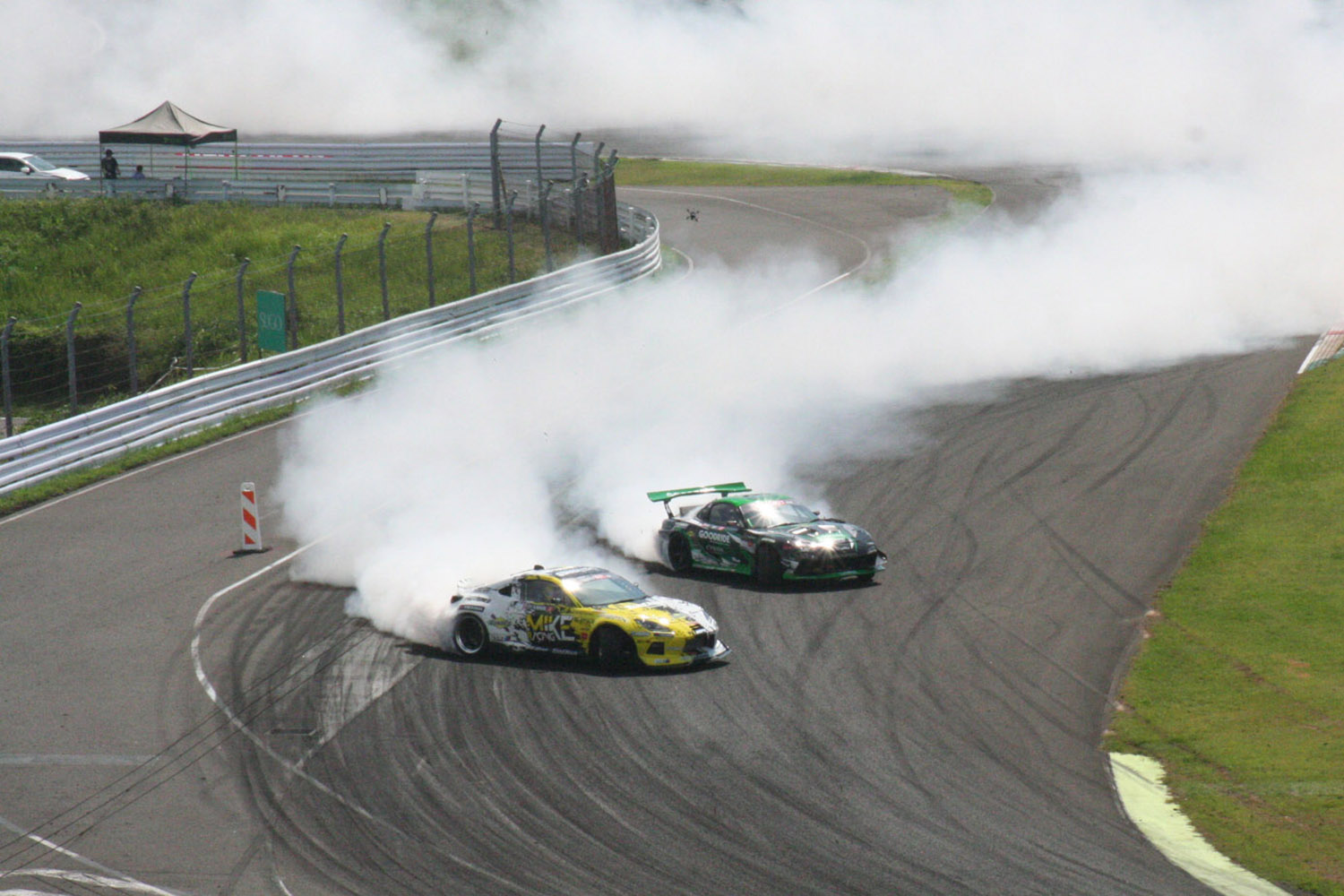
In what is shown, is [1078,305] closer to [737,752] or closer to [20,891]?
[737,752]

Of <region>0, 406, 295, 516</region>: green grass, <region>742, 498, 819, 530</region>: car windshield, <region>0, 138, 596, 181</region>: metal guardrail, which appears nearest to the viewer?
<region>742, 498, 819, 530</region>: car windshield

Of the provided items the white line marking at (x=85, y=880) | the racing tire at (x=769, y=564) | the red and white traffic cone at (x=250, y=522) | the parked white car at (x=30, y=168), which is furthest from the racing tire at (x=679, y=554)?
the parked white car at (x=30, y=168)

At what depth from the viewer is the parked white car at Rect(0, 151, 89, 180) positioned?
2045 inches

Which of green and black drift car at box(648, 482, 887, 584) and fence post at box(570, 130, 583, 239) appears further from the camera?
fence post at box(570, 130, 583, 239)

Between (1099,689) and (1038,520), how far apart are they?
269 inches

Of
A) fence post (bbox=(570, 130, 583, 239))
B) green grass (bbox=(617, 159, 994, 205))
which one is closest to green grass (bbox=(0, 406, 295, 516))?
fence post (bbox=(570, 130, 583, 239))

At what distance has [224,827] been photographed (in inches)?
491

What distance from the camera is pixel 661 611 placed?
16.8m

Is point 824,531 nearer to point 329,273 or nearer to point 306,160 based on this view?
point 329,273

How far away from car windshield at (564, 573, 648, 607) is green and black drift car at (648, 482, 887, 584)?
2.90 meters

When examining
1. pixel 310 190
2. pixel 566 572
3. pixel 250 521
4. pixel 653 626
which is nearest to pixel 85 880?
pixel 653 626

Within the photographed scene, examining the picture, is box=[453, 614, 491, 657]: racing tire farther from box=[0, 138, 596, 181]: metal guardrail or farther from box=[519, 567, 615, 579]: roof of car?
box=[0, 138, 596, 181]: metal guardrail

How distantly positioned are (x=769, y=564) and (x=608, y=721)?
5686 mm

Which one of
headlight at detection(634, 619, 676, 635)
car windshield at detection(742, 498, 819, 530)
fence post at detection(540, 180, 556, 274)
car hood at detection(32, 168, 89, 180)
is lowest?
headlight at detection(634, 619, 676, 635)
